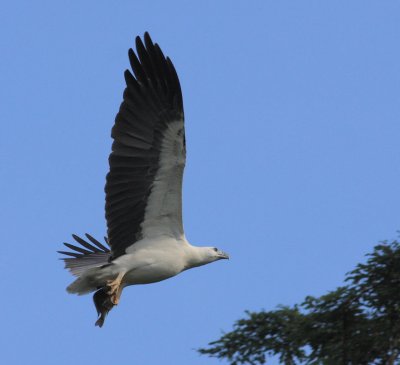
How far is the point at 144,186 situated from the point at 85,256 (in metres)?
3.45

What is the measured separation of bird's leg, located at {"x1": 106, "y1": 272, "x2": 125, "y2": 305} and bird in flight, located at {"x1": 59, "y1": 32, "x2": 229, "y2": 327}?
1cm

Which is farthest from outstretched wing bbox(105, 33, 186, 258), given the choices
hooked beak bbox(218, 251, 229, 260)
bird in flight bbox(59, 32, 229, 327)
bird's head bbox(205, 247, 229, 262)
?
hooked beak bbox(218, 251, 229, 260)

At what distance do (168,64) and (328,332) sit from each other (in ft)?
11.8

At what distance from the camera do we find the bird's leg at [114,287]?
12.1m

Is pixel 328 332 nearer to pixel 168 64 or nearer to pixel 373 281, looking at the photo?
pixel 373 281

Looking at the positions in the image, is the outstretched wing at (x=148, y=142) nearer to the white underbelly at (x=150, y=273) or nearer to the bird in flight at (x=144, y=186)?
the bird in flight at (x=144, y=186)

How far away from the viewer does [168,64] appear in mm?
11930

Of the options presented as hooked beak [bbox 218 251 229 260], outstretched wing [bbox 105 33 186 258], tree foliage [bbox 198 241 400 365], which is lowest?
tree foliage [bbox 198 241 400 365]

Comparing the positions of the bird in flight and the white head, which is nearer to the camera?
the bird in flight

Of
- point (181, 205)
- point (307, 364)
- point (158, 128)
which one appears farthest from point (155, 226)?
point (307, 364)

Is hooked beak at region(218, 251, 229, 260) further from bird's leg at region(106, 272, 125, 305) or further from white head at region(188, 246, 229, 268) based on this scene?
bird's leg at region(106, 272, 125, 305)

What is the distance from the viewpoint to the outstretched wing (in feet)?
39.0

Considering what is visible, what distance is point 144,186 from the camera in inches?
474

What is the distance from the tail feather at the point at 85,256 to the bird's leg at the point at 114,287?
2.20 metres
